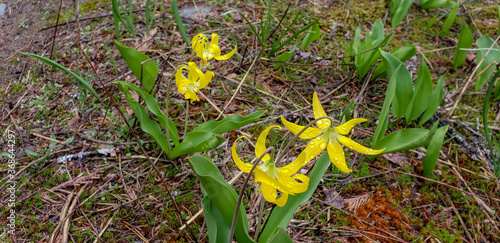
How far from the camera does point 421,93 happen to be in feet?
8.36

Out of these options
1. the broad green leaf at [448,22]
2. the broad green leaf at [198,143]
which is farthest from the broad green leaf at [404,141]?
the broad green leaf at [448,22]

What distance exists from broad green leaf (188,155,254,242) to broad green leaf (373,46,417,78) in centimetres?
189

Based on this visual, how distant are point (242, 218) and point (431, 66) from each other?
2740mm

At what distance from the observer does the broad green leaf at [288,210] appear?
1.67 m

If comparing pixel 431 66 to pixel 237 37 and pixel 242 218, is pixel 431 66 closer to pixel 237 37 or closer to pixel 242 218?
pixel 237 37

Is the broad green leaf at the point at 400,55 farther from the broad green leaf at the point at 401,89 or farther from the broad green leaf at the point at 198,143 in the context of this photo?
the broad green leaf at the point at 198,143

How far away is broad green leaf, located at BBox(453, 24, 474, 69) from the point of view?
2990mm

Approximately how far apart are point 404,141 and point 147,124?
1817mm

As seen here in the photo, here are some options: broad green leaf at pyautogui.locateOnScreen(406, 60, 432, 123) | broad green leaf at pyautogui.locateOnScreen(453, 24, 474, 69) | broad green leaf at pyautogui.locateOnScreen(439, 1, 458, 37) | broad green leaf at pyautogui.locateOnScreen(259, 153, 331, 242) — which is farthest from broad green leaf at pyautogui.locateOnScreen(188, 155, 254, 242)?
broad green leaf at pyautogui.locateOnScreen(439, 1, 458, 37)

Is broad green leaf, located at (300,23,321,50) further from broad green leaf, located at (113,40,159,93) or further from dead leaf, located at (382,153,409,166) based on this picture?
broad green leaf, located at (113,40,159,93)

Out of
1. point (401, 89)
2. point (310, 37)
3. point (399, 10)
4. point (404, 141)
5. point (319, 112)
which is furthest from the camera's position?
point (399, 10)

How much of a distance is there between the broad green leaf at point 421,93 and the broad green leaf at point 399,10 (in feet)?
3.75

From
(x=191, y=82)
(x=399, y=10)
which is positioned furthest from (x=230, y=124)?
(x=399, y=10)

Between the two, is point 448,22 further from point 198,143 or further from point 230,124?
point 198,143
